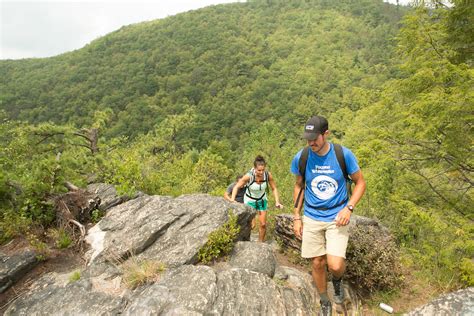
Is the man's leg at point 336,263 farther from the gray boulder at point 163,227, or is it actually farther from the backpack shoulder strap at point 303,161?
the gray boulder at point 163,227

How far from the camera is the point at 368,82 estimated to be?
6272 centimetres

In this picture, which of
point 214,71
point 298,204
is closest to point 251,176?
point 298,204

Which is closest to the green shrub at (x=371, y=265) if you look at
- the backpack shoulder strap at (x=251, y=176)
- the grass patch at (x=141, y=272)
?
the backpack shoulder strap at (x=251, y=176)

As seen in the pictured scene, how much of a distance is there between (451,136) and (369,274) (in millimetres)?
3026

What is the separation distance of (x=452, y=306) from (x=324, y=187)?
5.77ft

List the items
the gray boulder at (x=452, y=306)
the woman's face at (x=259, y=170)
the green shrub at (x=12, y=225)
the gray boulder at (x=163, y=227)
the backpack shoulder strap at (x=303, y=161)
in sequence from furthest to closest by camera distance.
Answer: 1. the woman's face at (x=259, y=170)
2. the green shrub at (x=12, y=225)
3. the gray boulder at (x=163, y=227)
4. the backpack shoulder strap at (x=303, y=161)
5. the gray boulder at (x=452, y=306)

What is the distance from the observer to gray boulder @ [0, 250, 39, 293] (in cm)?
434

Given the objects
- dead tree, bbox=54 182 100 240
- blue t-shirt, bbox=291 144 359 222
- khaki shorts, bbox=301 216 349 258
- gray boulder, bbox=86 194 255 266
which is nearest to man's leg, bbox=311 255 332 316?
khaki shorts, bbox=301 216 349 258

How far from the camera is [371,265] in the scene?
458 cm

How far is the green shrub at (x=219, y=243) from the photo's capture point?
15.1 ft

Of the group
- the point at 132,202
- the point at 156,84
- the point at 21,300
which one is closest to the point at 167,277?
the point at 21,300

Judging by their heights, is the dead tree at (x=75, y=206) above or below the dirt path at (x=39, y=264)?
above

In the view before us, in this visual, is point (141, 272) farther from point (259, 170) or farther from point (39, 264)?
point (259, 170)

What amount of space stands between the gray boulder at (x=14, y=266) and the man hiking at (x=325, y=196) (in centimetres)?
404
